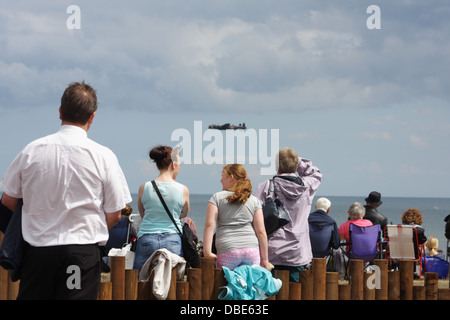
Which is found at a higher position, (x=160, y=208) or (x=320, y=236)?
(x=160, y=208)

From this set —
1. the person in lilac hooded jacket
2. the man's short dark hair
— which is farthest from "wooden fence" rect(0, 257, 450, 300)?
the man's short dark hair

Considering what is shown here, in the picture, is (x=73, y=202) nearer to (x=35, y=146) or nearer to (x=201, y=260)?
(x=35, y=146)

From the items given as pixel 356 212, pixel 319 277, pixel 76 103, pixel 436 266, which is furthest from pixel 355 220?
pixel 76 103

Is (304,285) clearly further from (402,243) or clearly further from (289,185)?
(402,243)

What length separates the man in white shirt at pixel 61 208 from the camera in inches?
A: 148

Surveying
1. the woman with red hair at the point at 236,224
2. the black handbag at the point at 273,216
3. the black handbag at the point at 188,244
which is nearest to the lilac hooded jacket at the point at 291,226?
the black handbag at the point at 273,216

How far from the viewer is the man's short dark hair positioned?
A: 3.96 meters

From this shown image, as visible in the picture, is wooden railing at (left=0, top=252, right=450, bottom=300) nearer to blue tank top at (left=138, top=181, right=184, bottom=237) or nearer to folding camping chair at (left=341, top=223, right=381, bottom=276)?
blue tank top at (left=138, top=181, right=184, bottom=237)

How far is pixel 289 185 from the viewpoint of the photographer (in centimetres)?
643

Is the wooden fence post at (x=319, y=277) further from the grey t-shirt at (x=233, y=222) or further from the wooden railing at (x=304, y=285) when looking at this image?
the grey t-shirt at (x=233, y=222)

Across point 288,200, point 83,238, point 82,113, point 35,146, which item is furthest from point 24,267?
point 288,200

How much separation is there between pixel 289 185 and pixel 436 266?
569cm
